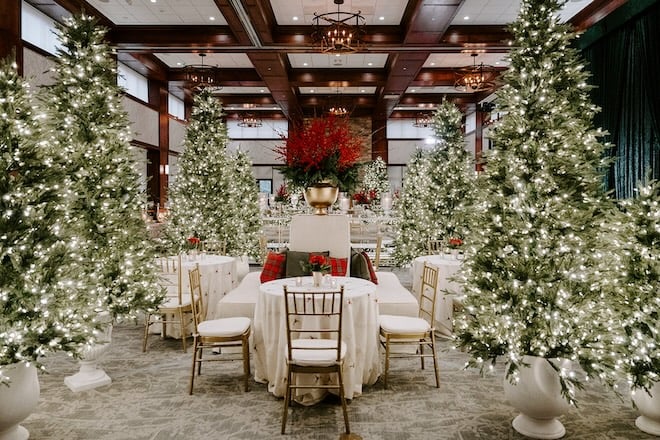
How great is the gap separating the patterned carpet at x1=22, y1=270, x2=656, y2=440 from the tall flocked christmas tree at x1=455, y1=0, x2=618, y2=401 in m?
0.50

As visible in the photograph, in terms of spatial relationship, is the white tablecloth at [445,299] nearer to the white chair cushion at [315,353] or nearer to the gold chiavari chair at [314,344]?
the gold chiavari chair at [314,344]

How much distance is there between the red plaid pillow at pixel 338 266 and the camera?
18.2ft

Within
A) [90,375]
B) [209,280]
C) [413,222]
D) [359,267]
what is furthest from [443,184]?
[90,375]

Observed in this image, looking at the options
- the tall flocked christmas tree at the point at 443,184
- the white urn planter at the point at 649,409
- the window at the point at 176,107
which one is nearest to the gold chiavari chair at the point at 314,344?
the white urn planter at the point at 649,409

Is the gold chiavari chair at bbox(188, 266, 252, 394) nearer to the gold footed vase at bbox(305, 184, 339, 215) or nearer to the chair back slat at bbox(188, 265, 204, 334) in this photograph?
the chair back slat at bbox(188, 265, 204, 334)

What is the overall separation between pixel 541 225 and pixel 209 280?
4188 mm

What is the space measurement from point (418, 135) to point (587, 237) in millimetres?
18612

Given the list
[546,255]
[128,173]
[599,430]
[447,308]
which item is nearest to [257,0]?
[128,173]

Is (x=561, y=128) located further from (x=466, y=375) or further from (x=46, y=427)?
(x=46, y=427)

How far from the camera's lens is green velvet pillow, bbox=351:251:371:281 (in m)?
5.79

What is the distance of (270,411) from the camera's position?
373 centimetres

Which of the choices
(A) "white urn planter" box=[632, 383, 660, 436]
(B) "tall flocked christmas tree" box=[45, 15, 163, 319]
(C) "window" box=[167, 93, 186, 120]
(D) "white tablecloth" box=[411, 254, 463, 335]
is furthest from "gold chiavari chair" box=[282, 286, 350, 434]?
(C) "window" box=[167, 93, 186, 120]

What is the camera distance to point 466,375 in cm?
451

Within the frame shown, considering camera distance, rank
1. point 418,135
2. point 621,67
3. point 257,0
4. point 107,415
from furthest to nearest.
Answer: point 418,135 < point 257,0 < point 621,67 < point 107,415
